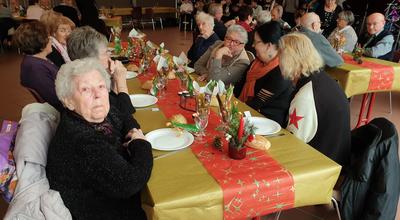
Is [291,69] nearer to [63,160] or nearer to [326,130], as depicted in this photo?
[326,130]

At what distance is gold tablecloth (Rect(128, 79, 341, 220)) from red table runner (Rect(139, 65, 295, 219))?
0.10 feet

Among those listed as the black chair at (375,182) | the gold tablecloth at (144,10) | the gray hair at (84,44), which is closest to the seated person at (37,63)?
the gray hair at (84,44)

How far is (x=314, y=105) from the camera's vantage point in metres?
1.70

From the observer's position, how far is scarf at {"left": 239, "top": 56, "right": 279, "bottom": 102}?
2.22 meters

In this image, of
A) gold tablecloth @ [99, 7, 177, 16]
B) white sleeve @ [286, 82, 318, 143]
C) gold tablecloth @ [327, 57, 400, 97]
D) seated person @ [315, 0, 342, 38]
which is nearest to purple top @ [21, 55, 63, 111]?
white sleeve @ [286, 82, 318, 143]

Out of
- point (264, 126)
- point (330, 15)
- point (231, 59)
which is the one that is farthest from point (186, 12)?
Answer: point (264, 126)

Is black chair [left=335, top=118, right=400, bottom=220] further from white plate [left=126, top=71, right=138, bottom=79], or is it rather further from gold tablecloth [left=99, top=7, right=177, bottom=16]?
gold tablecloth [left=99, top=7, right=177, bottom=16]

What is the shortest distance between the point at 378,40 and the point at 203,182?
3870mm

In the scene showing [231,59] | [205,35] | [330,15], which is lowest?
[231,59]

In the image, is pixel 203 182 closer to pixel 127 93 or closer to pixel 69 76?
pixel 69 76

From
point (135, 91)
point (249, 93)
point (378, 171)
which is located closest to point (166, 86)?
point (135, 91)

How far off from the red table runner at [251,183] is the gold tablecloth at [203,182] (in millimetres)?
31

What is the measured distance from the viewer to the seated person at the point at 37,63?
84.3 inches

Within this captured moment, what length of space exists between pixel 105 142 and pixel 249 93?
1.50 metres
